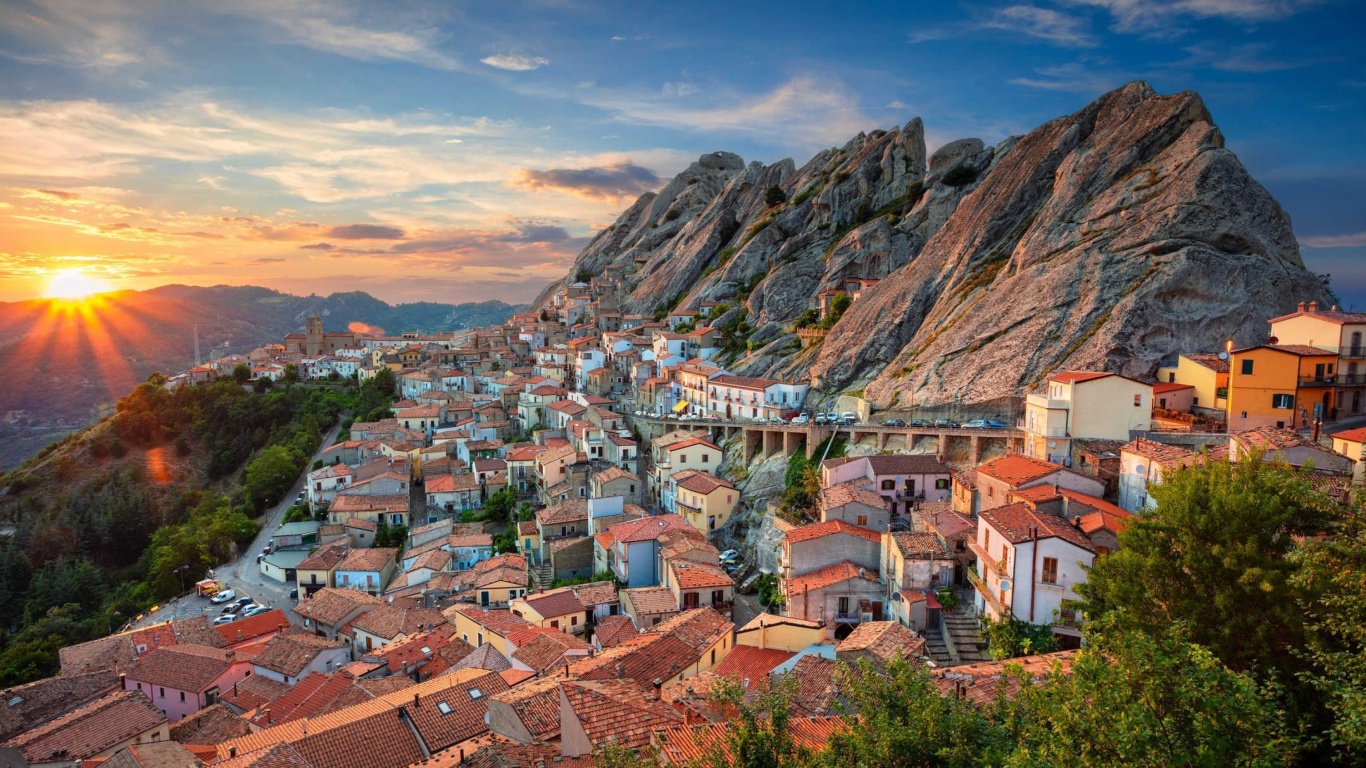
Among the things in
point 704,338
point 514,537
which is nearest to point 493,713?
point 514,537

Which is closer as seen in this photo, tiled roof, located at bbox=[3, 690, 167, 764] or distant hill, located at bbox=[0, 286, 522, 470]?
tiled roof, located at bbox=[3, 690, 167, 764]

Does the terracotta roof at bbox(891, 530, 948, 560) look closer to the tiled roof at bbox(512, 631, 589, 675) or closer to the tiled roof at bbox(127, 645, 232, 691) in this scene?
the tiled roof at bbox(512, 631, 589, 675)

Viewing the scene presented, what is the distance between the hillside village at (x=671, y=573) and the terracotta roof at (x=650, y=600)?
171 mm

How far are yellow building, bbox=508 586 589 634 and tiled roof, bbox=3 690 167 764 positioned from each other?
13053 mm

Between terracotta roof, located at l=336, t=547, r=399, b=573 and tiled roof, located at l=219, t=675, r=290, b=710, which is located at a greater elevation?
terracotta roof, located at l=336, t=547, r=399, b=573

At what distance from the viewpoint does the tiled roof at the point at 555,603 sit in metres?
31.0

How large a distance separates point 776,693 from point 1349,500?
17654mm

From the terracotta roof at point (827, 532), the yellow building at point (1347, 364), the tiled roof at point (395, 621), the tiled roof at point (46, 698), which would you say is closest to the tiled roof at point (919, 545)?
the terracotta roof at point (827, 532)

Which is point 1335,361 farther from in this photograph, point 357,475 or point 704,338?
point 357,475

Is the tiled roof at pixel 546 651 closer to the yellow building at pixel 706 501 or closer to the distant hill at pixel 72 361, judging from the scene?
the yellow building at pixel 706 501

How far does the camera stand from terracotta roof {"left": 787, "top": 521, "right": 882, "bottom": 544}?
28.6 meters

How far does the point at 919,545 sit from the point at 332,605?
29.3m

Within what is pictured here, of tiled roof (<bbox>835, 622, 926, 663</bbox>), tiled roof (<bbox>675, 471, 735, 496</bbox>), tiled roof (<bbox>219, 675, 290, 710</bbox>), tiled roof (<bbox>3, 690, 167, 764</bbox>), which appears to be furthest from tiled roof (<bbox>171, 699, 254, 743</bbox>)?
tiled roof (<bbox>675, 471, 735, 496</bbox>)

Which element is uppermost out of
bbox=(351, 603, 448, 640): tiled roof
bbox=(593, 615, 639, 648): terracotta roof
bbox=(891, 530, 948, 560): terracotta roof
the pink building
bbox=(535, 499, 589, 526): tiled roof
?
bbox=(891, 530, 948, 560): terracotta roof
